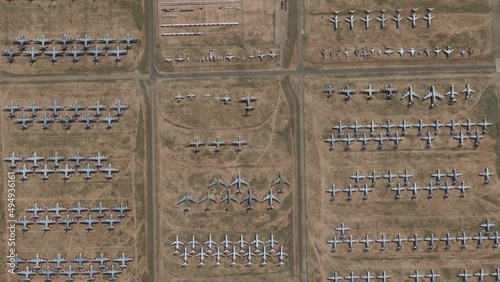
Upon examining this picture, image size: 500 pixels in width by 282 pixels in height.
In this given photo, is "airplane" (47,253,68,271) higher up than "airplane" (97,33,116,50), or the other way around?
"airplane" (97,33,116,50)

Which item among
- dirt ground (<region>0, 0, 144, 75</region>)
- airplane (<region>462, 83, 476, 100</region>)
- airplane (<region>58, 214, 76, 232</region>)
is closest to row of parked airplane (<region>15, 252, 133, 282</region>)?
airplane (<region>58, 214, 76, 232</region>)

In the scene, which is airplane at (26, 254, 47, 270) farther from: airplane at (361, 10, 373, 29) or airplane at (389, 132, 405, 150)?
airplane at (361, 10, 373, 29)

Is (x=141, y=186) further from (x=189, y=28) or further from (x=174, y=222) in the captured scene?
(x=189, y=28)

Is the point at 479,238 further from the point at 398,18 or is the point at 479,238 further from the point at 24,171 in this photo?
the point at 24,171

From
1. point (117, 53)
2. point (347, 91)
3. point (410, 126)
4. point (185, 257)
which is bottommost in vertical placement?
point (185, 257)

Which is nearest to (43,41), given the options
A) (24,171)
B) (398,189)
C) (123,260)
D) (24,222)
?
(24,171)

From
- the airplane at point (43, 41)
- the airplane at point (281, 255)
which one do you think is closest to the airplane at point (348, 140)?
the airplane at point (281, 255)

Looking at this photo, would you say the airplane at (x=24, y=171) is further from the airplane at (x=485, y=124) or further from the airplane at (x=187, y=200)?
the airplane at (x=485, y=124)
